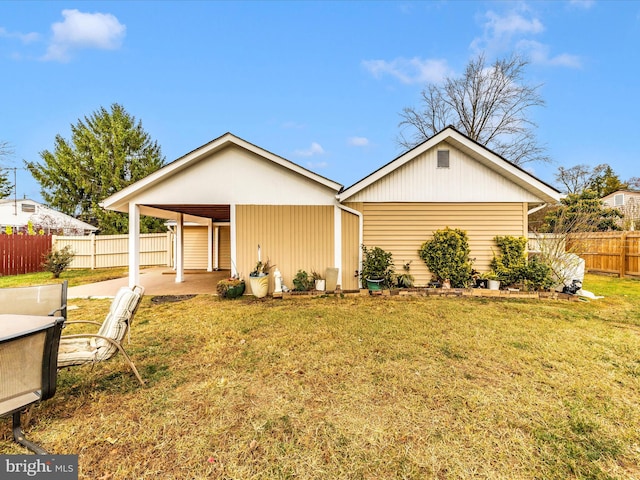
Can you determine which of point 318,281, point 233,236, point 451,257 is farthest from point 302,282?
point 451,257

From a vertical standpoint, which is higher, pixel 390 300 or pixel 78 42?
pixel 78 42

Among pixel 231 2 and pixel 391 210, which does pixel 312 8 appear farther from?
pixel 391 210

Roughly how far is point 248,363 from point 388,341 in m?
2.29

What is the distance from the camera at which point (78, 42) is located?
1506 centimetres

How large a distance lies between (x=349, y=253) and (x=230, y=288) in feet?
12.1

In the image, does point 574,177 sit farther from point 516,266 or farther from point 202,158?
point 202,158

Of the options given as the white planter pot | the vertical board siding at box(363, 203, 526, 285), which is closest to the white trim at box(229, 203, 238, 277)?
the white planter pot

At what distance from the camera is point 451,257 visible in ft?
28.5

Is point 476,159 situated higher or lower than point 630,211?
higher

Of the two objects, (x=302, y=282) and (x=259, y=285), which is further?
(x=302, y=282)

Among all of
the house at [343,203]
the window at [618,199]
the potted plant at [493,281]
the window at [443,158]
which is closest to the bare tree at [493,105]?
the window at [443,158]

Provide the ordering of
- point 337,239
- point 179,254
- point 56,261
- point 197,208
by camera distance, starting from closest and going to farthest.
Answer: point 337,239, point 197,208, point 179,254, point 56,261

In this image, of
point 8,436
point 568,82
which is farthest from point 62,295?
point 568,82

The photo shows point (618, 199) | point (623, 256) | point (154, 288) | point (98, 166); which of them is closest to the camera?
point (154, 288)
